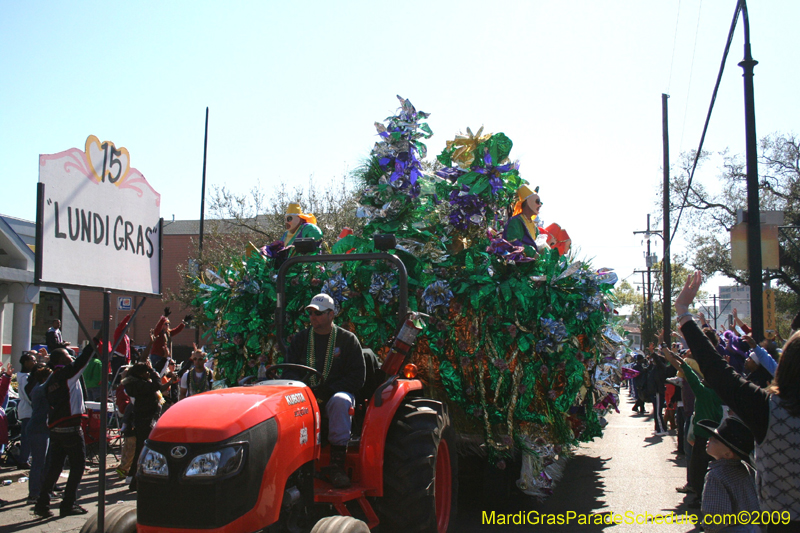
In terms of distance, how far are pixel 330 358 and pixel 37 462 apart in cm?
504

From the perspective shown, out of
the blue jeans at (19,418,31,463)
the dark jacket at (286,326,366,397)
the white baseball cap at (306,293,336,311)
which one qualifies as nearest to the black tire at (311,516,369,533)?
the dark jacket at (286,326,366,397)

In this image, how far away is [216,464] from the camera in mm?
3146

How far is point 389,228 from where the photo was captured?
6.64 metres

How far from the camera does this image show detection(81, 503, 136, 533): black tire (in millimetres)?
3557

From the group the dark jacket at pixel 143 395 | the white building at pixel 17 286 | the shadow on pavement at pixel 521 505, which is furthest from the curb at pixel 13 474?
the white building at pixel 17 286

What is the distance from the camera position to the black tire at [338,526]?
3465 millimetres

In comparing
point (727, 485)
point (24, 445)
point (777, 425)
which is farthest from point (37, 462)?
point (777, 425)

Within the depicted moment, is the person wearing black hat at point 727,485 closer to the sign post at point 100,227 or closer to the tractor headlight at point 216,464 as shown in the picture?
the tractor headlight at point 216,464

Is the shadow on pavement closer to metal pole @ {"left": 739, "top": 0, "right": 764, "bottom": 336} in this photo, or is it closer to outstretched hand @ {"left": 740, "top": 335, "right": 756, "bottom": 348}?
outstretched hand @ {"left": 740, "top": 335, "right": 756, "bottom": 348}

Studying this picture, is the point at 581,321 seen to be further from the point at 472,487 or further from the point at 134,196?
the point at 134,196

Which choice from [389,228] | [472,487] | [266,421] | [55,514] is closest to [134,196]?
[389,228]

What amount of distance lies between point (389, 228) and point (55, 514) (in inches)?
188

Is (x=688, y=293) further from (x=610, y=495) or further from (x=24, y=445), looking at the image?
(x=24, y=445)

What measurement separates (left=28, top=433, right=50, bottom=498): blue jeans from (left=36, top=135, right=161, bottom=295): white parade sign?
3440 millimetres
